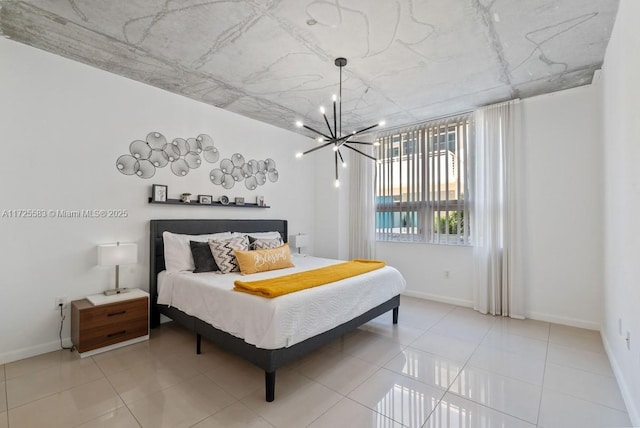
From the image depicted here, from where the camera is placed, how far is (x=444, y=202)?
445cm

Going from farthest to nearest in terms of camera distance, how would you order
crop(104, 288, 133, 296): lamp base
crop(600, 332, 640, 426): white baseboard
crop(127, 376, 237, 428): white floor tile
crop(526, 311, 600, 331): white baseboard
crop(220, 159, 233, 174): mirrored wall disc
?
crop(220, 159, 233, 174): mirrored wall disc < crop(526, 311, 600, 331): white baseboard < crop(104, 288, 133, 296): lamp base < crop(127, 376, 237, 428): white floor tile < crop(600, 332, 640, 426): white baseboard

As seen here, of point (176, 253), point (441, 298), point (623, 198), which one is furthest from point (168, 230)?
point (623, 198)

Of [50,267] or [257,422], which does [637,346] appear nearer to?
[257,422]

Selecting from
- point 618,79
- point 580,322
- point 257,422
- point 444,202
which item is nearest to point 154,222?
point 257,422

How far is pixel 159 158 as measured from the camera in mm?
3590

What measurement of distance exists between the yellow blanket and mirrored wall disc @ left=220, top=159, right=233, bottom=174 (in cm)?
213

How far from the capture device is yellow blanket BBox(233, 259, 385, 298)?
227 cm

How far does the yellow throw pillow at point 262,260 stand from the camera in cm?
323

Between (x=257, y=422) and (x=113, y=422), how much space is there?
3.02 feet

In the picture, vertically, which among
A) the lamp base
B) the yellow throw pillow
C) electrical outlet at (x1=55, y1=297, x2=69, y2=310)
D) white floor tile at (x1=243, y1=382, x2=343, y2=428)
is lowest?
white floor tile at (x1=243, y1=382, x2=343, y2=428)

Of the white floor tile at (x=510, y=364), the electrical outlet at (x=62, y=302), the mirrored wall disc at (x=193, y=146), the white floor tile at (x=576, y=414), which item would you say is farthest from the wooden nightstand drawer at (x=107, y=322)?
the white floor tile at (x=576, y=414)

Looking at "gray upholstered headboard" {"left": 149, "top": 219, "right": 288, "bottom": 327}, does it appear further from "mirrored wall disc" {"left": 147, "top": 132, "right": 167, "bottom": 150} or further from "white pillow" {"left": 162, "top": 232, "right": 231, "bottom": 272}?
"mirrored wall disc" {"left": 147, "top": 132, "right": 167, "bottom": 150}

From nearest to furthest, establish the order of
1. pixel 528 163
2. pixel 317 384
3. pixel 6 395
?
pixel 6 395, pixel 317 384, pixel 528 163

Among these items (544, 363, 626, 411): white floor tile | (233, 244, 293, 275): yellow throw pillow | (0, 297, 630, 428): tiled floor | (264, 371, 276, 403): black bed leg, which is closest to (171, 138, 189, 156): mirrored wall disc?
(233, 244, 293, 275): yellow throw pillow
